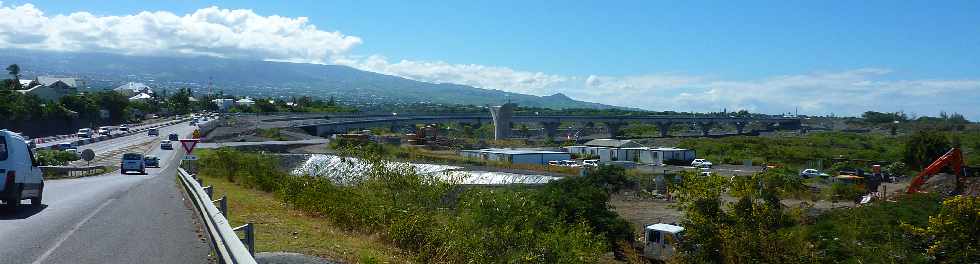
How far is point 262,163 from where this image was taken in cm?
3234

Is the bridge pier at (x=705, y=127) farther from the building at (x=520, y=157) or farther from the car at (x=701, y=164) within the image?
the building at (x=520, y=157)

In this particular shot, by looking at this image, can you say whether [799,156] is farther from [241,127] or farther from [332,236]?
[332,236]

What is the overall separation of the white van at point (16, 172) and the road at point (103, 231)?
0.34m

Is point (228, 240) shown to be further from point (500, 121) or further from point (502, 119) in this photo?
point (502, 119)

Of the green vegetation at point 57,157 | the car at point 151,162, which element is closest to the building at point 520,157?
the car at point 151,162

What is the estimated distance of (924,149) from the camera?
81.8 m

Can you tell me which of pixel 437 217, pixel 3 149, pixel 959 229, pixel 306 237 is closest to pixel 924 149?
pixel 959 229

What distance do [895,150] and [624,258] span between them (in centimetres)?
8901

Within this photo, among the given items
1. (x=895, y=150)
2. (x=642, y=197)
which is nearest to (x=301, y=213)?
(x=642, y=197)

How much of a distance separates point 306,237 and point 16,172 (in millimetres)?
6796

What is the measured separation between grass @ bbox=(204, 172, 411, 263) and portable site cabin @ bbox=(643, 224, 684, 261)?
53.9ft

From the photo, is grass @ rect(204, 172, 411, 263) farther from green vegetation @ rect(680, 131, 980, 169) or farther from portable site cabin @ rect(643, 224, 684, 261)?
green vegetation @ rect(680, 131, 980, 169)

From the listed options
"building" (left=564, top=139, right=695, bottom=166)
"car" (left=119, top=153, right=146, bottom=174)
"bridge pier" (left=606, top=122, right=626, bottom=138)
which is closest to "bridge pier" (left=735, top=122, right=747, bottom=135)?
"bridge pier" (left=606, top=122, right=626, bottom=138)

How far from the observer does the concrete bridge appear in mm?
117294
